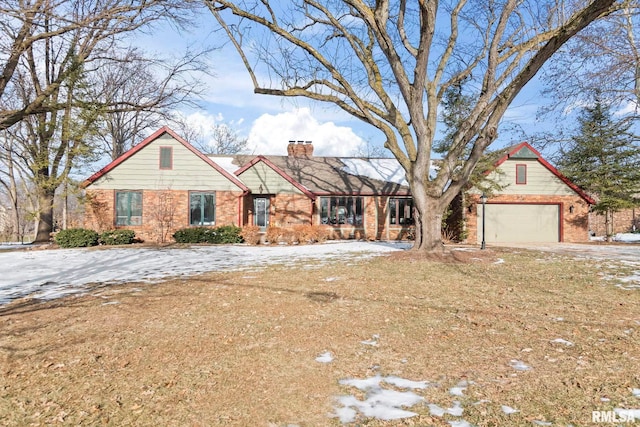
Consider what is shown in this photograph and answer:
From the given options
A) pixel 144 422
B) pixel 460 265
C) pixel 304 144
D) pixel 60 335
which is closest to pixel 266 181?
pixel 304 144

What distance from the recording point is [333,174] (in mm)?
23875

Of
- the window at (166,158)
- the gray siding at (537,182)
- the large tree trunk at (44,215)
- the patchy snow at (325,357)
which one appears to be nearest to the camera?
the patchy snow at (325,357)

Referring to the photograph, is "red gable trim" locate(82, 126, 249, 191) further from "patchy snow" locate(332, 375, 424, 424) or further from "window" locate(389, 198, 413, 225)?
"patchy snow" locate(332, 375, 424, 424)

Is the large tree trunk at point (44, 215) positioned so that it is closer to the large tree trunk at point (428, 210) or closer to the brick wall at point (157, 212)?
the brick wall at point (157, 212)

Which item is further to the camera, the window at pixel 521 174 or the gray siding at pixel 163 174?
the window at pixel 521 174

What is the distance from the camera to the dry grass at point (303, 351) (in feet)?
10.4

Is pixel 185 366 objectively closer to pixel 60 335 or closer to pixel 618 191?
pixel 60 335

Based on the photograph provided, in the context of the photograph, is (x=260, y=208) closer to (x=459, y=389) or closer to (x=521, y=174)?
(x=521, y=174)

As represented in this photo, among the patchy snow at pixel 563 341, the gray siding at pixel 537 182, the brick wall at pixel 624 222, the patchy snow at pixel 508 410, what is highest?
the gray siding at pixel 537 182

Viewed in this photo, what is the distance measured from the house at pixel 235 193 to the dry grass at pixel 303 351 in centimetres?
1253

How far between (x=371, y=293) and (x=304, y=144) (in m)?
20.8

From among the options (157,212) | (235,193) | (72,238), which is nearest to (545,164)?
(235,193)

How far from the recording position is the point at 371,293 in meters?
7.20

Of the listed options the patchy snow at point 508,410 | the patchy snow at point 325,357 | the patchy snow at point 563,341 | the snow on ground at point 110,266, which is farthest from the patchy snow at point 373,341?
the snow on ground at point 110,266
